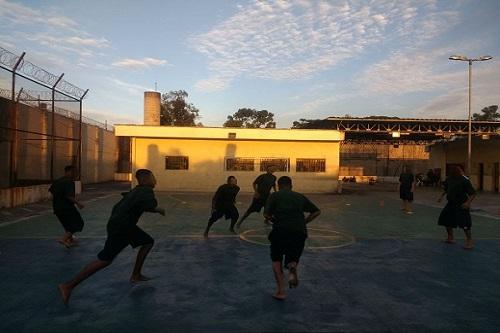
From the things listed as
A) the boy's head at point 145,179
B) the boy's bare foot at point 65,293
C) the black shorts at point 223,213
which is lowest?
the boy's bare foot at point 65,293

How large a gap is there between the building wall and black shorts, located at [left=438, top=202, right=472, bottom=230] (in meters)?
16.4

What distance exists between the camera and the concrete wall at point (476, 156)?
29219 millimetres

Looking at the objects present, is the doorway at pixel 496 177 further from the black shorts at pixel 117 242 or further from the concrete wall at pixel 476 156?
the black shorts at pixel 117 242

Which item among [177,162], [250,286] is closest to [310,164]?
[177,162]

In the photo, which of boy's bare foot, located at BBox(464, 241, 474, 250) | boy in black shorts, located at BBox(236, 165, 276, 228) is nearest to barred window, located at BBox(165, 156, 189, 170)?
boy in black shorts, located at BBox(236, 165, 276, 228)

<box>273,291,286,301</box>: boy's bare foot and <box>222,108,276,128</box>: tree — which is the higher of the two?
<box>222,108,276,128</box>: tree

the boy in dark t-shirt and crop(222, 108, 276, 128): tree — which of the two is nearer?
the boy in dark t-shirt

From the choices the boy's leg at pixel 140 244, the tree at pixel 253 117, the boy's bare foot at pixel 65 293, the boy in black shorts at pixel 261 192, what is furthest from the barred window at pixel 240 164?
the tree at pixel 253 117

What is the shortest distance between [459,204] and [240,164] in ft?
57.2

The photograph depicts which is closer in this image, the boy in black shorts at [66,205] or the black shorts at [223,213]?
the boy in black shorts at [66,205]

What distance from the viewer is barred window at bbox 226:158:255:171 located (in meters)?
25.5

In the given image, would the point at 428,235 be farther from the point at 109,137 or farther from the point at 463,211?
the point at 109,137

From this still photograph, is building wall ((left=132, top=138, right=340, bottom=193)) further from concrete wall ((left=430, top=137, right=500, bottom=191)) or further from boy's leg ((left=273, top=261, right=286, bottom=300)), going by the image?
boy's leg ((left=273, top=261, right=286, bottom=300))

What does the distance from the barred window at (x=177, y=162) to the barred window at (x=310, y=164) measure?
7166 millimetres
